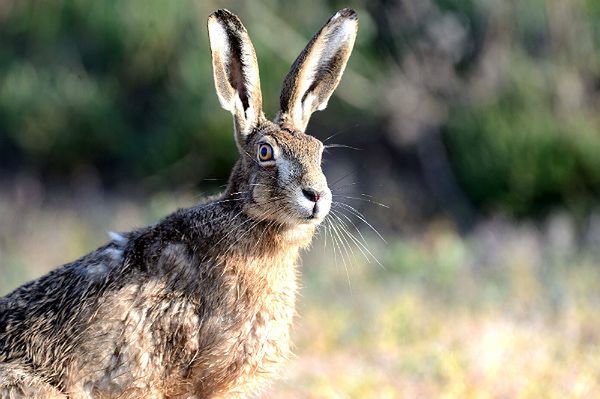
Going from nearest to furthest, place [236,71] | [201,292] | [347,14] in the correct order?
[201,292], [236,71], [347,14]

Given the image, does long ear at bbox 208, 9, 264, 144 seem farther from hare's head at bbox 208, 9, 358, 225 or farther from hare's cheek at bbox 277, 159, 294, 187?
hare's cheek at bbox 277, 159, 294, 187

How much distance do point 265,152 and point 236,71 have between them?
0.50 m

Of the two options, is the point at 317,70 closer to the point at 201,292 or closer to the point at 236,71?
the point at 236,71

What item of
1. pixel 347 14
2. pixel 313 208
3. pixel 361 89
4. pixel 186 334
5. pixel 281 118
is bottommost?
pixel 361 89

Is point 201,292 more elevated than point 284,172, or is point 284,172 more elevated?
point 284,172

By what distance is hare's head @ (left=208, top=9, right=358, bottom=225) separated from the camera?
4.39 m

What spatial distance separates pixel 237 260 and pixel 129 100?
10.8m

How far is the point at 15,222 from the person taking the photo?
10891 mm

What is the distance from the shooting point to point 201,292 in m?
4.41

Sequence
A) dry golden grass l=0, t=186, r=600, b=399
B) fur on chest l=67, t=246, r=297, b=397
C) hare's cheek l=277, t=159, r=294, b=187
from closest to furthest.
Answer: fur on chest l=67, t=246, r=297, b=397 → hare's cheek l=277, t=159, r=294, b=187 → dry golden grass l=0, t=186, r=600, b=399

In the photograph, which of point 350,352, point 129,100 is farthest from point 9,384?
point 129,100

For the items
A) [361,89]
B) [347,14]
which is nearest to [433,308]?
[347,14]

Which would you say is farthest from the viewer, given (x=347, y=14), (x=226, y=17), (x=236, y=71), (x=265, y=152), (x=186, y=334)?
(x=347, y=14)

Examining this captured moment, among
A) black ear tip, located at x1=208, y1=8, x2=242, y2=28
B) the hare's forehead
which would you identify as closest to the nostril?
the hare's forehead
